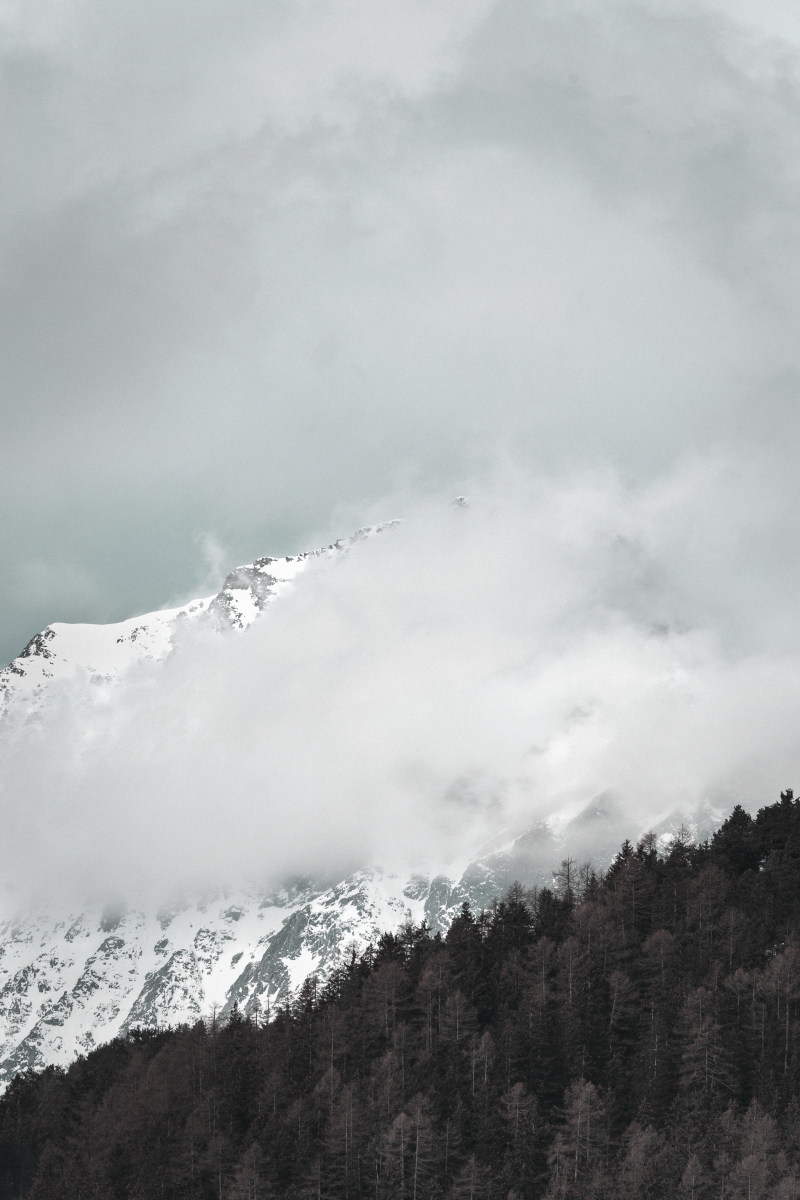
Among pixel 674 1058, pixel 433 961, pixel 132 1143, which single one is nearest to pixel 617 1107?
pixel 674 1058

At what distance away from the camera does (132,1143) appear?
391 feet

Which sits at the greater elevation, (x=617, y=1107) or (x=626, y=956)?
(x=626, y=956)

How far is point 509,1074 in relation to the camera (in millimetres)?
108750

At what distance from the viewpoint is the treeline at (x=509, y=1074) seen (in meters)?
98.2

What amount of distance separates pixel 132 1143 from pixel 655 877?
2224 inches

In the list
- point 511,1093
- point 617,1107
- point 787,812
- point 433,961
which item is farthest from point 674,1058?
point 787,812

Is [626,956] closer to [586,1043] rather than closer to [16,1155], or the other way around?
[586,1043]

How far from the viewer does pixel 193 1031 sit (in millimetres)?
136750

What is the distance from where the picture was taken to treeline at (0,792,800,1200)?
98188mm

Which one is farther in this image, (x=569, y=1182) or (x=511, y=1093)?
(x=511, y=1093)

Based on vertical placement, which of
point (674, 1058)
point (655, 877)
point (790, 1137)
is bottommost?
point (790, 1137)

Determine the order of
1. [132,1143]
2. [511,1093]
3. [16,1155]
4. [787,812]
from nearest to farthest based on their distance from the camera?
[511,1093]
[132,1143]
[16,1155]
[787,812]

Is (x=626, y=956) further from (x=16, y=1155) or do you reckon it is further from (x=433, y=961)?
(x=16, y=1155)

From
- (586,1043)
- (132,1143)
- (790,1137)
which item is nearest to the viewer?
(790,1137)
